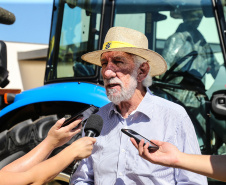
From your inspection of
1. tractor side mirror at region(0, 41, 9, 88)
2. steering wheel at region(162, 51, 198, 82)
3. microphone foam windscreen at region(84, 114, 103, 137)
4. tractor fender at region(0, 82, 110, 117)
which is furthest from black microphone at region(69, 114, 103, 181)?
steering wheel at region(162, 51, 198, 82)

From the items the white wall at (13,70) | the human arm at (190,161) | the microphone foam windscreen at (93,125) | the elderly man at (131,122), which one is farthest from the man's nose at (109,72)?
the white wall at (13,70)

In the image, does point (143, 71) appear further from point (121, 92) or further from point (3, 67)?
point (3, 67)

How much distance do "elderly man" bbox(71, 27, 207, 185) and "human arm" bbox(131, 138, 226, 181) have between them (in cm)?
56

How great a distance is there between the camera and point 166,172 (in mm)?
2320

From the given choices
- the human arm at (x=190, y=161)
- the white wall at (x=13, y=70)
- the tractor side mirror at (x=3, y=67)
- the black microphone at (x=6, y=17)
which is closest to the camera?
the human arm at (x=190, y=161)

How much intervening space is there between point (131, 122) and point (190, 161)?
0.90 metres

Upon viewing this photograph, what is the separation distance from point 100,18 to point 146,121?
1.35 meters

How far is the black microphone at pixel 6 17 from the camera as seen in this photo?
180 centimetres

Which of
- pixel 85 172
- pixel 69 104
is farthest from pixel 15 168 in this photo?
pixel 69 104

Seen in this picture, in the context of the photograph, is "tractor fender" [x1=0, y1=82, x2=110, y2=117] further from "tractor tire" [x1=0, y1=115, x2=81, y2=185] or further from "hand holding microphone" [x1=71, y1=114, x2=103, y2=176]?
"hand holding microphone" [x1=71, y1=114, x2=103, y2=176]

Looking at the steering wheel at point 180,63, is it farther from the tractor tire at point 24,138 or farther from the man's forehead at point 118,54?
the tractor tire at point 24,138

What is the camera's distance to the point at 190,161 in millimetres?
1675

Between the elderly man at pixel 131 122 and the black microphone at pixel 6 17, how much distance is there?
34.5 inches

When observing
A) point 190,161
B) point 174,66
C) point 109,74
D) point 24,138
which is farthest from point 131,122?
point 24,138
